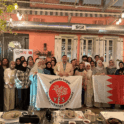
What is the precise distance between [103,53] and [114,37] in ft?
3.81

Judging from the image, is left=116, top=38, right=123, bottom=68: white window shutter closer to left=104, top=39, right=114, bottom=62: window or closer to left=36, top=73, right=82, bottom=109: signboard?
left=104, top=39, right=114, bottom=62: window

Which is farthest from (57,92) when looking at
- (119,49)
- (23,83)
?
(119,49)

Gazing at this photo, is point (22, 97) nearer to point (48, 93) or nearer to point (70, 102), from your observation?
point (48, 93)

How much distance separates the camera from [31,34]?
21.3 ft

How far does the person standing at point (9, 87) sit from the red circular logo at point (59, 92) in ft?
3.68

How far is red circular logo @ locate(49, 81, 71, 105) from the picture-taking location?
2.58m

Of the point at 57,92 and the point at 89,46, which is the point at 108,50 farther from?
the point at 57,92

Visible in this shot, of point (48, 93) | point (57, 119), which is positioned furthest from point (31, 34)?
point (57, 119)

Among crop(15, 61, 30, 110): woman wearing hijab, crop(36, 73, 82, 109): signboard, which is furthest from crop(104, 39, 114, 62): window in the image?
crop(15, 61, 30, 110): woman wearing hijab

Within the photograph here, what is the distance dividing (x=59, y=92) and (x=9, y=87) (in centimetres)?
140

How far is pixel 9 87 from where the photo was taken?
3.02m

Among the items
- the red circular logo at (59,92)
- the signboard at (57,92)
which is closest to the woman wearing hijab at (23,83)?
the signboard at (57,92)

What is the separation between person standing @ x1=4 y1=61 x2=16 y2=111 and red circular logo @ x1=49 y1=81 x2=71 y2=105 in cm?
112

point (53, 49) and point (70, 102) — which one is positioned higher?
point (53, 49)
